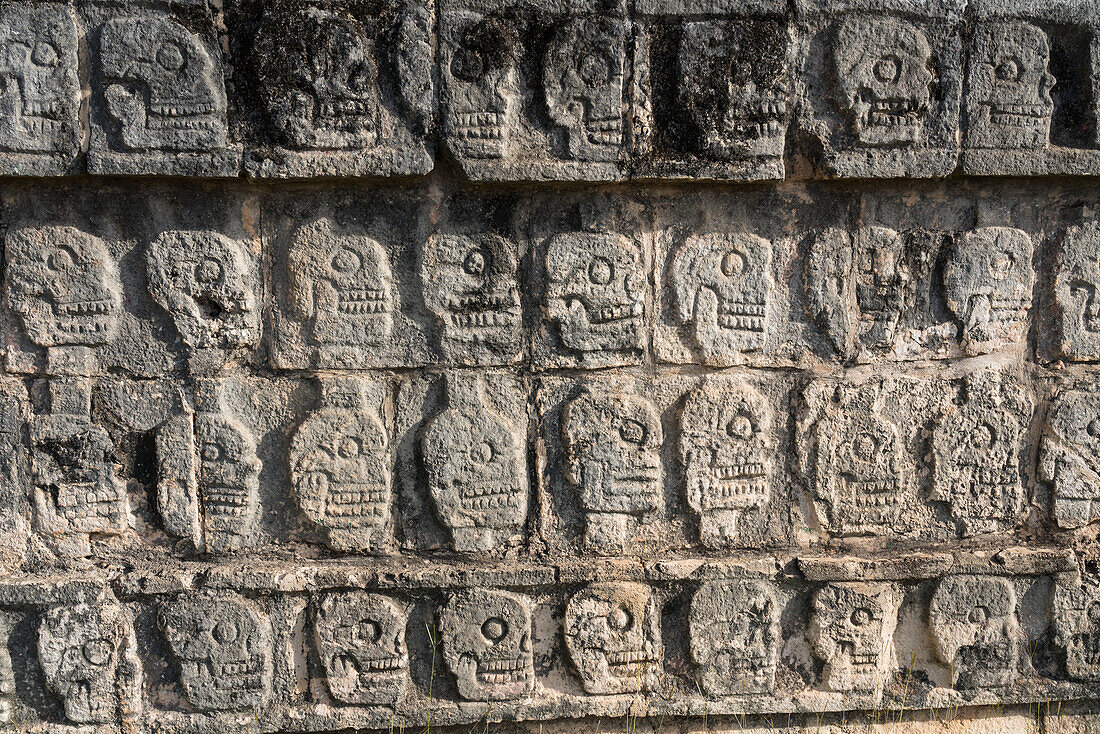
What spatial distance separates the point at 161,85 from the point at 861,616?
3036mm

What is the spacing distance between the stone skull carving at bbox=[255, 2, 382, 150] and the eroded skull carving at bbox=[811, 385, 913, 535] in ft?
6.29

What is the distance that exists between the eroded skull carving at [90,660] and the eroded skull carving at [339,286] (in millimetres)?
1223

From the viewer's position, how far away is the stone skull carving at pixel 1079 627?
117 inches

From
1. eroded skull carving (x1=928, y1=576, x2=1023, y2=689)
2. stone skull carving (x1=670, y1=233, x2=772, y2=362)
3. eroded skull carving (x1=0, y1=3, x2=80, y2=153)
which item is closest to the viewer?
eroded skull carving (x1=0, y1=3, x2=80, y2=153)

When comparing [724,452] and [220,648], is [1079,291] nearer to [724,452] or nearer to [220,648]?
[724,452]

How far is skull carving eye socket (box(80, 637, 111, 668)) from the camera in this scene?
2729 mm

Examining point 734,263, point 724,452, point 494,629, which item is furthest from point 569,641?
point 734,263

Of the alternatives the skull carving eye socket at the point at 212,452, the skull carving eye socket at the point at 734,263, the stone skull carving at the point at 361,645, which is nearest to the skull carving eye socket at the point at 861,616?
the skull carving eye socket at the point at 734,263

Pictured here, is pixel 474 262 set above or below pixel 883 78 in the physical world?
below

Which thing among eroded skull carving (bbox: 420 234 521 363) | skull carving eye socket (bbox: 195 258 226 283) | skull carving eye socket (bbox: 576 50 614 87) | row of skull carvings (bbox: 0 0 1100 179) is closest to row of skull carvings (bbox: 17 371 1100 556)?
eroded skull carving (bbox: 420 234 521 363)

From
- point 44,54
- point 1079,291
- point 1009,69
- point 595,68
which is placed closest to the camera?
point 44,54

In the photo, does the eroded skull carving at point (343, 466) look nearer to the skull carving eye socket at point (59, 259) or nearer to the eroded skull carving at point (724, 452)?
the skull carving eye socket at point (59, 259)

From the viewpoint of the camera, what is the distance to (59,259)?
105 inches

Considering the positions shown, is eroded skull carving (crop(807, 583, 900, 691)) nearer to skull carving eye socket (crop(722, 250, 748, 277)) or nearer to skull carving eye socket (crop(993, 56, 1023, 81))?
skull carving eye socket (crop(722, 250, 748, 277))
